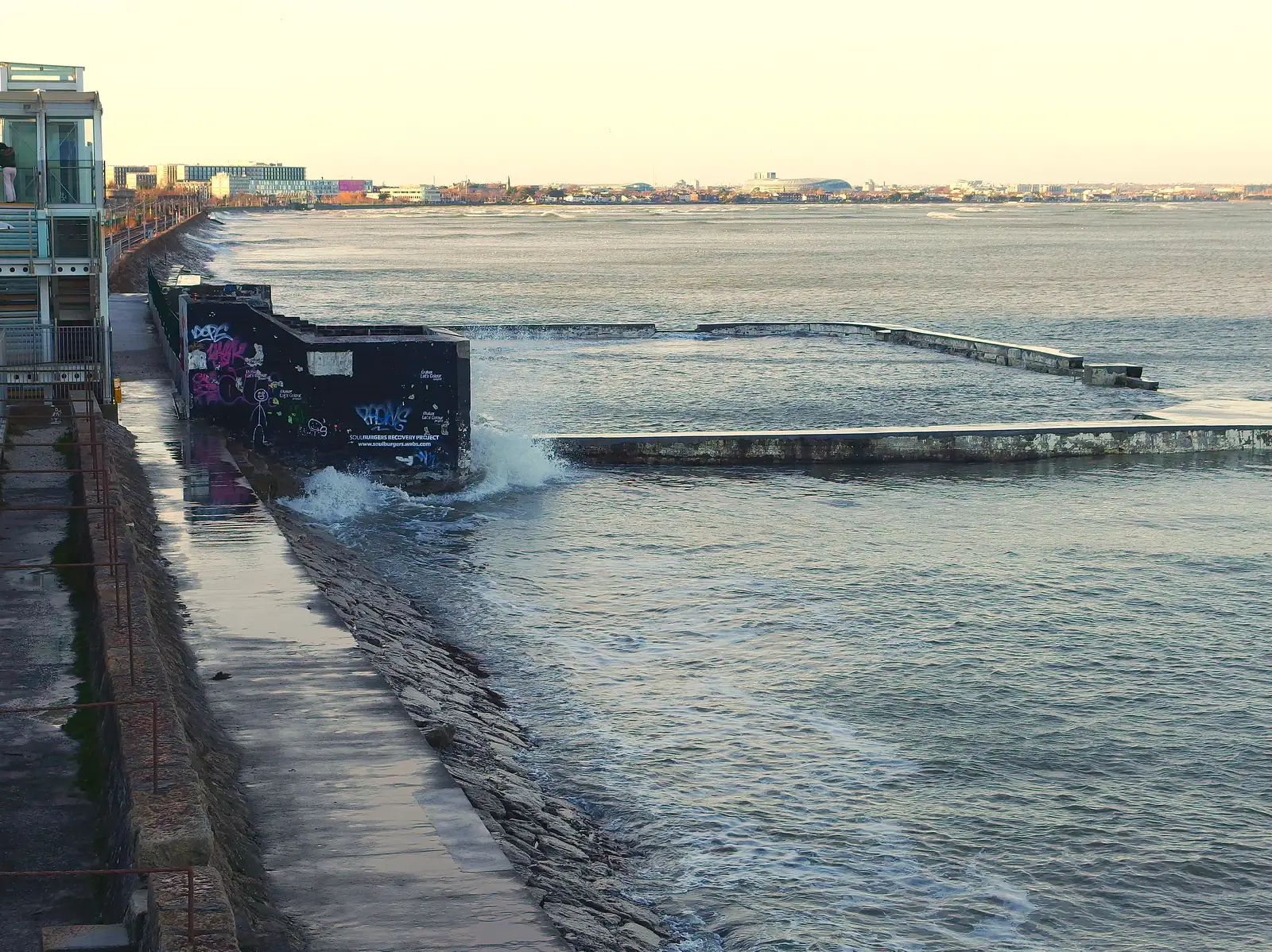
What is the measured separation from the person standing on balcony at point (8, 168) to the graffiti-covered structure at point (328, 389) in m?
3.52

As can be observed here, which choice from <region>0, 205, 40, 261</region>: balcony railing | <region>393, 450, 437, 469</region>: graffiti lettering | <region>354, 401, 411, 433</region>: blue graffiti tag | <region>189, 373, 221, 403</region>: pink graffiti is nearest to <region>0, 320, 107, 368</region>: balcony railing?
<region>0, 205, 40, 261</region>: balcony railing

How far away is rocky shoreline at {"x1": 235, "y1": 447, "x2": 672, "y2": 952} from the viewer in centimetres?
1077

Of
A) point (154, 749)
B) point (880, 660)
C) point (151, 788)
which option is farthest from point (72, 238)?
point (151, 788)

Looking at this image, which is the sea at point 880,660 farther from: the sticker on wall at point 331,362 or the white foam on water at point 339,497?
the sticker on wall at point 331,362

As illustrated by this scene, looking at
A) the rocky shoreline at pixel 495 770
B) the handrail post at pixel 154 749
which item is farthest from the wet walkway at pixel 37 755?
the rocky shoreline at pixel 495 770

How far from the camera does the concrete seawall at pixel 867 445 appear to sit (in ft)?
104

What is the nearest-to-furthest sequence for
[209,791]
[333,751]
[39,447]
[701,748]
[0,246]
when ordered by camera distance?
1. [209,791]
2. [333,751]
3. [701,748]
4. [39,447]
5. [0,246]

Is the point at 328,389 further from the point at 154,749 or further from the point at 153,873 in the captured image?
the point at 153,873

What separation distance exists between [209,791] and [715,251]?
6394 inches

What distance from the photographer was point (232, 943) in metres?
7.84

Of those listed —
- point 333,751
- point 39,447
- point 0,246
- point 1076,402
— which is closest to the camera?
point 333,751

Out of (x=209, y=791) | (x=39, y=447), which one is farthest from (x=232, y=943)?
(x=39, y=447)

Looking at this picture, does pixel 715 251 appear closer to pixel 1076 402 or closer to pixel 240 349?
pixel 1076 402

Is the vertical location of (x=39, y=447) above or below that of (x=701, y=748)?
above
